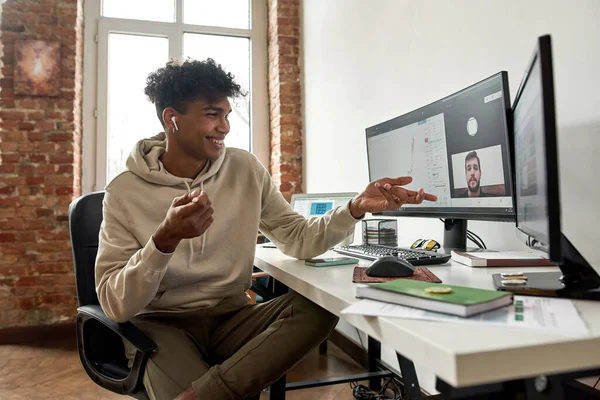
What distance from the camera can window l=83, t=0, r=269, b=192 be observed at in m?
3.47

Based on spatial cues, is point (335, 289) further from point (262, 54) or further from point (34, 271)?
point (262, 54)

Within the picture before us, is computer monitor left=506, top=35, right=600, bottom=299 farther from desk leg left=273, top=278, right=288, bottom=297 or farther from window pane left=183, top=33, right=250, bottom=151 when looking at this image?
window pane left=183, top=33, right=250, bottom=151

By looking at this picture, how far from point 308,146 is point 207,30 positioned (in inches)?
49.9

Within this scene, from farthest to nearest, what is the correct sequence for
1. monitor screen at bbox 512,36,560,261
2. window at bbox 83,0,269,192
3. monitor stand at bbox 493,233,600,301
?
window at bbox 83,0,269,192
monitor stand at bbox 493,233,600,301
monitor screen at bbox 512,36,560,261

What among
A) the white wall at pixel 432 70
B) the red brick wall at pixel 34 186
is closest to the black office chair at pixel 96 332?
the white wall at pixel 432 70

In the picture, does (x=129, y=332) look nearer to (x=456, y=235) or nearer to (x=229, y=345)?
(x=229, y=345)

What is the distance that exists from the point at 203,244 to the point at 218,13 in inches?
117

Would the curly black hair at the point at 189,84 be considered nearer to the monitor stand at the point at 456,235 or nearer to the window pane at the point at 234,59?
the monitor stand at the point at 456,235

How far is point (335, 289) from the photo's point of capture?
0.92 meters

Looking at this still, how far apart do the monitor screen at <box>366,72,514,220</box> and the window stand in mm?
1994

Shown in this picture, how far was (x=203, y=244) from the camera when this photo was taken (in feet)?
4.38

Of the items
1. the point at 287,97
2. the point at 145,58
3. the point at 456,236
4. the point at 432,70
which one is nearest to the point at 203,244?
the point at 456,236

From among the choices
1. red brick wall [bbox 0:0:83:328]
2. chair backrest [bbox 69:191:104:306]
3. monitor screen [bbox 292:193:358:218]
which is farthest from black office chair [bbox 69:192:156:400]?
red brick wall [bbox 0:0:83:328]

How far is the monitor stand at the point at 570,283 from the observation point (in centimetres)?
77
